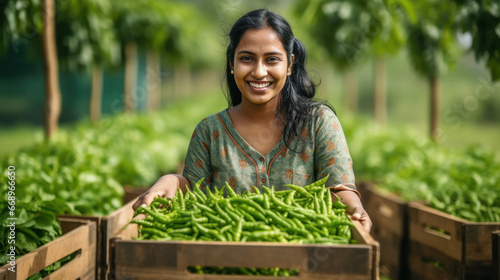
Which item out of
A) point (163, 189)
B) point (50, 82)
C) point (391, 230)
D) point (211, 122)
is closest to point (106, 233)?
point (163, 189)

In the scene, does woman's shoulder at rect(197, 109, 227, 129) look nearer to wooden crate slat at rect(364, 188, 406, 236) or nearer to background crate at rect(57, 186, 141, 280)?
background crate at rect(57, 186, 141, 280)

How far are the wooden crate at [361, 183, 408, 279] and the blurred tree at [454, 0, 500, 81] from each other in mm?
1530

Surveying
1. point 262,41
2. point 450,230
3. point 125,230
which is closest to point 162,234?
point 125,230

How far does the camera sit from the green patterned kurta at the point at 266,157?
10.0 ft

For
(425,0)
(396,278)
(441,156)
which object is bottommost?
(396,278)

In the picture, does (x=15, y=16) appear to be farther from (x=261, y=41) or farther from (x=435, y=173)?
(x=435, y=173)

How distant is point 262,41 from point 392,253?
3148mm

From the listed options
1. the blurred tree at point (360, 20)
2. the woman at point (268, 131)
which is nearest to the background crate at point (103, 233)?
the woman at point (268, 131)

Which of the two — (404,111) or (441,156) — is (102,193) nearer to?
(441,156)

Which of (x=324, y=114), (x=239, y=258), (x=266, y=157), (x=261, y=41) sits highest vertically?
(x=261, y=41)

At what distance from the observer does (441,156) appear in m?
7.36

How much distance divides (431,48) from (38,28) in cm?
566

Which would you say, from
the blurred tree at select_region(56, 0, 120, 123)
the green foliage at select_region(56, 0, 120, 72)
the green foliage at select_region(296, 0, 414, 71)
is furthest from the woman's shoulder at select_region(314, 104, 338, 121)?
the green foliage at select_region(56, 0, 120, 72)

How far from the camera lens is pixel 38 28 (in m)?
6.03
